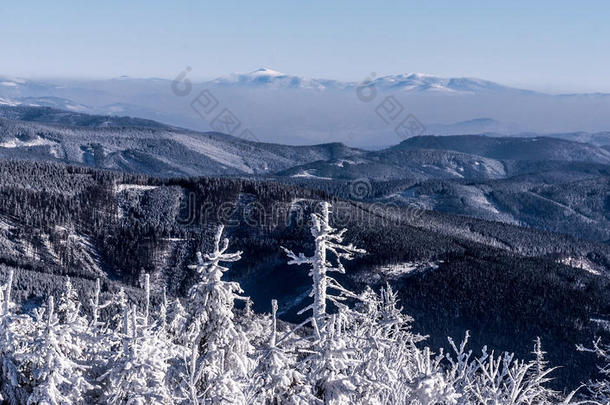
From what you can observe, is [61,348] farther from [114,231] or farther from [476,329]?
[114,231]

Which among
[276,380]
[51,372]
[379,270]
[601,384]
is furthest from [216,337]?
[379,270]

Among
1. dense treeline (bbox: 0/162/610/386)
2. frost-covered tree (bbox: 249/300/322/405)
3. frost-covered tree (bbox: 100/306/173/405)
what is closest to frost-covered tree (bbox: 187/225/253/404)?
frost-covered tree (bbox: 249/300/322/405)

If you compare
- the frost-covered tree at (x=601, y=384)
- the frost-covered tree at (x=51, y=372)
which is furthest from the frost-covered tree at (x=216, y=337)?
the frost-covered tree at (x=601, y=384)

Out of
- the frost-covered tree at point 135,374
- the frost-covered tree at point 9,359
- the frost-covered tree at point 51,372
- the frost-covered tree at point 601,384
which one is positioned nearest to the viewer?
the frost-covered tree at point 135,374

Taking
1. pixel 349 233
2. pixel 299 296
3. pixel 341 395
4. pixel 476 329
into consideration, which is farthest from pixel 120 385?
pixel 349 233

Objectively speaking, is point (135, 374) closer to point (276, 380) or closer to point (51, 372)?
point (51, 372)

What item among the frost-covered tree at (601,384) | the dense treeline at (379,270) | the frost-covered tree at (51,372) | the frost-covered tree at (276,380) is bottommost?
the dense treeline at (379,270)

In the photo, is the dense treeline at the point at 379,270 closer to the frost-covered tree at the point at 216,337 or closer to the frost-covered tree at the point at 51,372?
the frost-covered tree at the point at 216,337

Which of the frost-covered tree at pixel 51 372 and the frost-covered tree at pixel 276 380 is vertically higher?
the frost-covered tree at pixel 276 380
